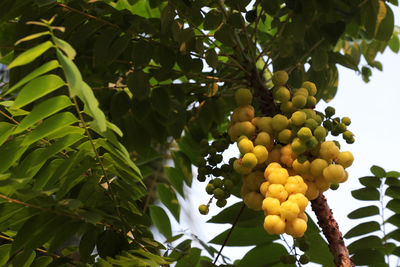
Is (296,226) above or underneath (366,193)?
underneath

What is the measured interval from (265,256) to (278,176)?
546 mm

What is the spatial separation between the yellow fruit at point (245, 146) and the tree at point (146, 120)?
0.12 feet

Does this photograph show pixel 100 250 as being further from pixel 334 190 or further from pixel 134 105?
pixel 334 190

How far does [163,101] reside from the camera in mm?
1722

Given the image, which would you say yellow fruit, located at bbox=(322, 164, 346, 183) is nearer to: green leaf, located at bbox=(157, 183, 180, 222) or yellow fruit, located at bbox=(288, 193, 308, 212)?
yellow fruit, located at bbox=(288, 193, 308, 212)

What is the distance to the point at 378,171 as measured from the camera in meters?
1.80

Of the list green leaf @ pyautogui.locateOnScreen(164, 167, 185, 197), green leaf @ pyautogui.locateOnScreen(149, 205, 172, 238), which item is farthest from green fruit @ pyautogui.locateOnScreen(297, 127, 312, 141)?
green leaf @ pyautogui.locateOnScreen(164, 167, 185, 197)

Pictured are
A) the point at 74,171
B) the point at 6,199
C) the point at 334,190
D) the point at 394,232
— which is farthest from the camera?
the point at 394,232

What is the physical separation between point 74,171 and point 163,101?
0.45m

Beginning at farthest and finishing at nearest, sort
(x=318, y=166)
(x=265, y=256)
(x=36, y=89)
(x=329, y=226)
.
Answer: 1. (x=265, y=256)
2. (x=329, y=226)
3. (x=318, y=166)
4. (x=36, y=89)

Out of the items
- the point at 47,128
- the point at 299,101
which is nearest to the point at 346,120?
the point at 299,101

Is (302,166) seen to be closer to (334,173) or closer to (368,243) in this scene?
(334,173)

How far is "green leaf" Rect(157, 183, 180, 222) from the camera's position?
2012 millimetres

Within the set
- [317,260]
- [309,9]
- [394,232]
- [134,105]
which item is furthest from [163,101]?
[394,232]
